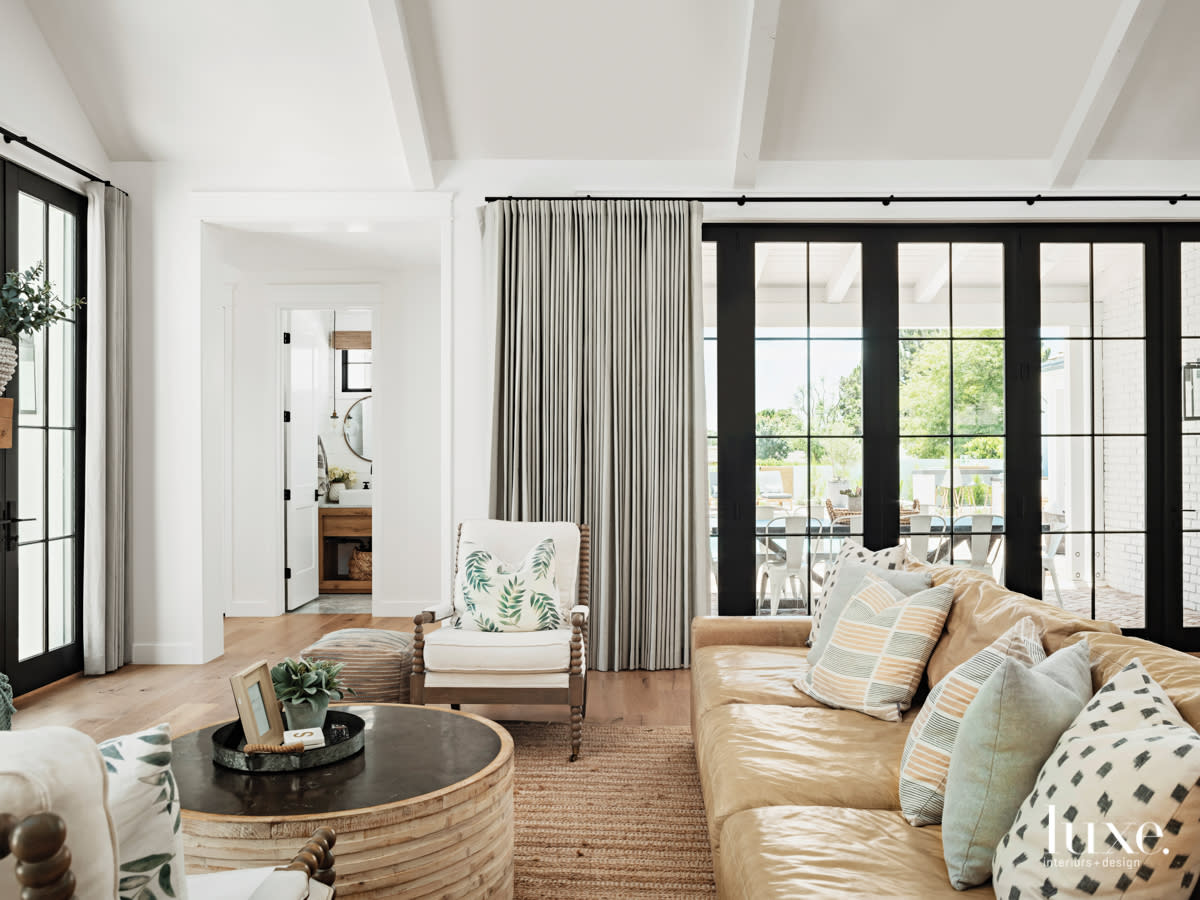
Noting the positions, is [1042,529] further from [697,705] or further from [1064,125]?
[697,705]

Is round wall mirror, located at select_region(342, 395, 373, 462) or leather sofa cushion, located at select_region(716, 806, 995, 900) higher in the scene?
round wall mirror, located at select_region(342, 395, 373, 462)

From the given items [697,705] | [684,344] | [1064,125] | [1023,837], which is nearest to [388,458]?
[684,344]

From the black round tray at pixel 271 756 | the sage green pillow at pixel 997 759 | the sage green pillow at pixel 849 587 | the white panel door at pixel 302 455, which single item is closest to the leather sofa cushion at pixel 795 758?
the sage green pillow at pixel 849 587

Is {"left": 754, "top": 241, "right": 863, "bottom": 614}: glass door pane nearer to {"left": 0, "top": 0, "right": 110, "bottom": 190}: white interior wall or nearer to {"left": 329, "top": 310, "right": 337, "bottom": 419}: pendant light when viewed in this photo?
{"left": 0, "top": 0, "right": 110, "bottom": 190}: white interior wall

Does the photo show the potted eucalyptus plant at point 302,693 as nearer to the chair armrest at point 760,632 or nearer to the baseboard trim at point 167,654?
the chair armrest at point 760,632

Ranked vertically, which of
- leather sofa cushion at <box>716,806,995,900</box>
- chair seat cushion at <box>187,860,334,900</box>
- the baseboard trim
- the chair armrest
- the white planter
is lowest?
the baseboard trim

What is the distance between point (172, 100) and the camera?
14.3 ft

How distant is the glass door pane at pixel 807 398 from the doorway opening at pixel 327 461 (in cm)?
291

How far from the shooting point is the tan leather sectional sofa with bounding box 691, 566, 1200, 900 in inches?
58.7

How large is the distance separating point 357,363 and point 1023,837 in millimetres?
7172

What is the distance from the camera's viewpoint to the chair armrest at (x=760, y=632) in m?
3.29

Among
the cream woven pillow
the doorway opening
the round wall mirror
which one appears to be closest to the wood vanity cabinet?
the doorway opening

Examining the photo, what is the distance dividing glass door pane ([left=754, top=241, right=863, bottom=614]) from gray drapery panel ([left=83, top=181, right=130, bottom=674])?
11.5ft

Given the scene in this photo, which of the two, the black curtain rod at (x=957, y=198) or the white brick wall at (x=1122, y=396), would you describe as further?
the white brick wall at (x=1122, y=396)
